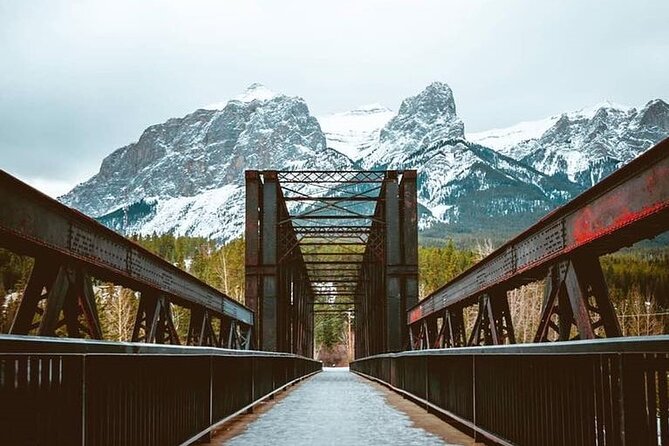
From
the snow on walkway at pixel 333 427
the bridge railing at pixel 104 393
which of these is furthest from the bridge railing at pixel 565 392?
the bridge railing at pixel 104 393

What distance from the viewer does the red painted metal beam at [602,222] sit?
689cm

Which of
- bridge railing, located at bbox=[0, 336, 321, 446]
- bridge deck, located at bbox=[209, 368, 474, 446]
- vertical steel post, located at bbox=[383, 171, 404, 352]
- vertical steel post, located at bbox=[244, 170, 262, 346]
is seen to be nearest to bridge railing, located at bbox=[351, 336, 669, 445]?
bridge deck, located at bbox=[209, 368, 474, 446]

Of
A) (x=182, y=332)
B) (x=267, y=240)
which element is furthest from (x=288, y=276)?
(x=182, y=332)

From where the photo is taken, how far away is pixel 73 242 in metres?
9.16

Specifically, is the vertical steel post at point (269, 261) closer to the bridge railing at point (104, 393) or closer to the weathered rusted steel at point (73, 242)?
the weathered rusted steel at point (73, 242)

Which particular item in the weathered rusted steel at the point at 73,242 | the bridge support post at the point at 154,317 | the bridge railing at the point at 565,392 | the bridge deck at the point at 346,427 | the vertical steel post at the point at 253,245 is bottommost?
the bridge deck at the point at 346,427

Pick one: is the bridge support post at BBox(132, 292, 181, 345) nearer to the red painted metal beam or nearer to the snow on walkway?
the snow on walkway

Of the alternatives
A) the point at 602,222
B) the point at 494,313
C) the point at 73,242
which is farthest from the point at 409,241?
the point at 602,222

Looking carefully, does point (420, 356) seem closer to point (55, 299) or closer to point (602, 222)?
point (602, 222)

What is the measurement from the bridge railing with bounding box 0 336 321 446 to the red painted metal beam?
152 inches

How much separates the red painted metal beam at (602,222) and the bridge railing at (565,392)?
1484 millimetres

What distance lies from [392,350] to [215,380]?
60.0 feet

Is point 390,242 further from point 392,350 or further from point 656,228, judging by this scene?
point 656,228

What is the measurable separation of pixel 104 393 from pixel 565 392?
2.92 m
